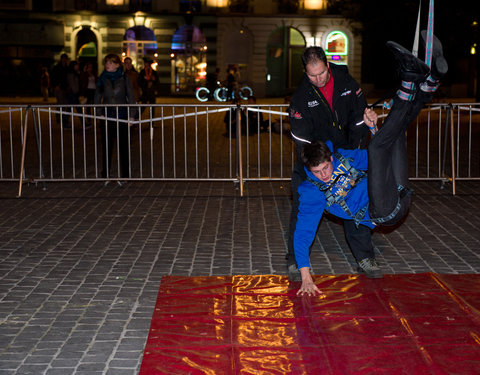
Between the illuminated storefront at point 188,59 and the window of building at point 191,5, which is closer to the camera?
the window of building at point 191,5

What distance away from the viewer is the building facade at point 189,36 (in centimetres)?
4412

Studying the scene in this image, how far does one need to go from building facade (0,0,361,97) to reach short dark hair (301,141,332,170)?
38844 mm

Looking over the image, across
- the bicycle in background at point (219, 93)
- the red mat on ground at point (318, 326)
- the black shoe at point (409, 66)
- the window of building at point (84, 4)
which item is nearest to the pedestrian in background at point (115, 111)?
the red mat on ground at point (318, 326)

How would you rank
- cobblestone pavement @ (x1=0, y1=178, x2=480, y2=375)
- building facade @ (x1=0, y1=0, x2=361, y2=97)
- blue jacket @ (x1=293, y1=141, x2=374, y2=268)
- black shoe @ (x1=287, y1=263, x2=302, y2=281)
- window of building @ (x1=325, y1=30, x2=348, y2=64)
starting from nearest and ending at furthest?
cobblestone pavement @ (x1=0, y1=178, x2=480, y2=375)
blue jacket @ (x1=293, y1=141, x2=374, y2=268)
black shoe @ (x1=287, y1=263, x2=302, y2=281)
building facade @ (x1=0, y1=0, x2=361, y2=97)
window of building @ (x1=325, y1=30, x2=348, y2=64)

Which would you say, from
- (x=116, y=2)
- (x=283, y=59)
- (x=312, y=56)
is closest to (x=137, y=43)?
(x=116, y=2)

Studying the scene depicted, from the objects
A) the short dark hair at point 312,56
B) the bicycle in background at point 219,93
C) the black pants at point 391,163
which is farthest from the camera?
the bicycle in background at point 219,93

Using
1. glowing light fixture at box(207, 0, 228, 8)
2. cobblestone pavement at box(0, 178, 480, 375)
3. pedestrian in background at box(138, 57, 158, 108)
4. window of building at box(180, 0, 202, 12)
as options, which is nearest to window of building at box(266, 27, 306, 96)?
glowing light fixture at box(207, 0, 228, 8)

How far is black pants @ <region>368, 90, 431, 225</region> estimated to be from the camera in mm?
5223

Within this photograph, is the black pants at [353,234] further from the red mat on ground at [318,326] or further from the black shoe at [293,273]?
the red mat on ground at [318,326]

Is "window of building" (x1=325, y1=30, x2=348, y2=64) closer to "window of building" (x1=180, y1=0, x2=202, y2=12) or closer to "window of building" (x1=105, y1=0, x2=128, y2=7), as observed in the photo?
"window of building" (x1=180, y1=0, x2=202, y2=12)

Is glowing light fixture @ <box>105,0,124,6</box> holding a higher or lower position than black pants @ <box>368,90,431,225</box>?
higher

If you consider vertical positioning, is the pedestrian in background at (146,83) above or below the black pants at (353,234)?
above

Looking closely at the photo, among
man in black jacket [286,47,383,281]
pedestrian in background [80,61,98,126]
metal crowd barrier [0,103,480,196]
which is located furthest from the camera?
pedestrian in background [80,61,98,126]

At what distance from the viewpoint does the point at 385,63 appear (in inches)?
1769
